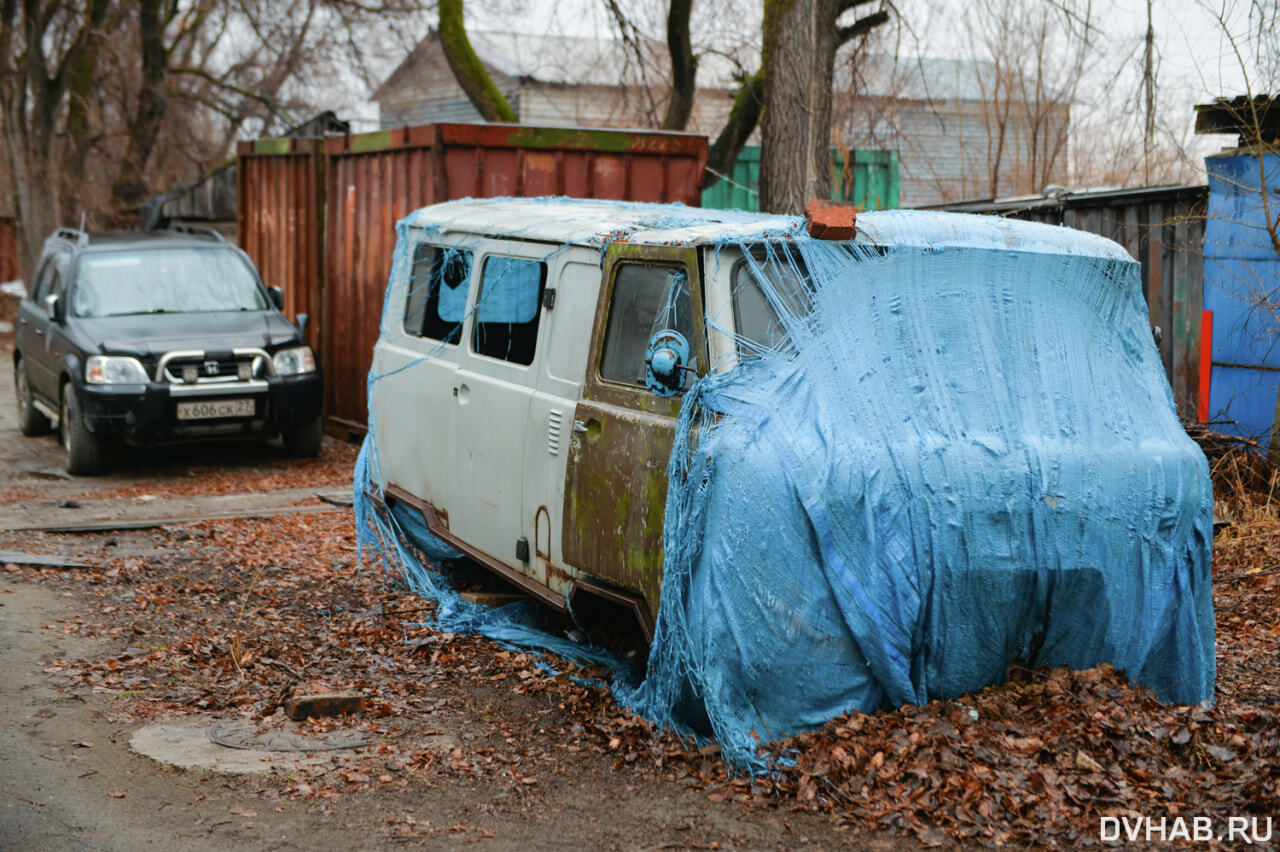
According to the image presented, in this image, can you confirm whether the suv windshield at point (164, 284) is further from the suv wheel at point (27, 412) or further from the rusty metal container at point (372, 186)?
the suv wheel at point (27, 412)

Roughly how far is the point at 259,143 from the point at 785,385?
11738 millimetres

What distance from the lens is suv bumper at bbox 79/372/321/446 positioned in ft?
34.9

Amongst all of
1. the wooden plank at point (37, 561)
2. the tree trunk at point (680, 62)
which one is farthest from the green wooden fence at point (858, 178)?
the wooden plank at point (37, 561)

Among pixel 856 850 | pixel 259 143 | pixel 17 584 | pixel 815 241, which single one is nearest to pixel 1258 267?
Result: pixel 815 241

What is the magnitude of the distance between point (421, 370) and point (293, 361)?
4740 millimetres

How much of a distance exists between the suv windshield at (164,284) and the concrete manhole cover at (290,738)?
7.18 m

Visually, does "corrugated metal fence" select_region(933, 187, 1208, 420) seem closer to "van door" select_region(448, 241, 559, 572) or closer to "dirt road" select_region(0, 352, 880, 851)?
"van door" select_region(448, 241, 559, 572)

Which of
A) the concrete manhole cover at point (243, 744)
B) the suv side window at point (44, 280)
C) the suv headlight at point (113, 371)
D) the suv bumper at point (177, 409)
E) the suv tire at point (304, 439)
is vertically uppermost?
the suv side window at point (44, 280)

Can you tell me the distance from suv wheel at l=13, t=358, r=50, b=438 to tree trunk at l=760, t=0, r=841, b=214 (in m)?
7.64

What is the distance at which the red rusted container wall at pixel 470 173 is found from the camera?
1106cm

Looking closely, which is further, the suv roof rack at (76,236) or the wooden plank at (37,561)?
the suv roof rack at (76,236)

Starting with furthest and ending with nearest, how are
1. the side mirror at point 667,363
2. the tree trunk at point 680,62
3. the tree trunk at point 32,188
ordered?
1. the tree trunk at point 32,188
2. the tree trunk at point 680,62
3. the side mirror at point 667,363

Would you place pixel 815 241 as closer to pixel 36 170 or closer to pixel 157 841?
pixel 157 841

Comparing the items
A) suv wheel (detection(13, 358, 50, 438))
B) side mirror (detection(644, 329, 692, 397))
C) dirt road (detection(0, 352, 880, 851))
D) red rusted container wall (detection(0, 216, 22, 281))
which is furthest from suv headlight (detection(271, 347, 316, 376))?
red rusted container wall (detection(0, 216, 22, 281))
